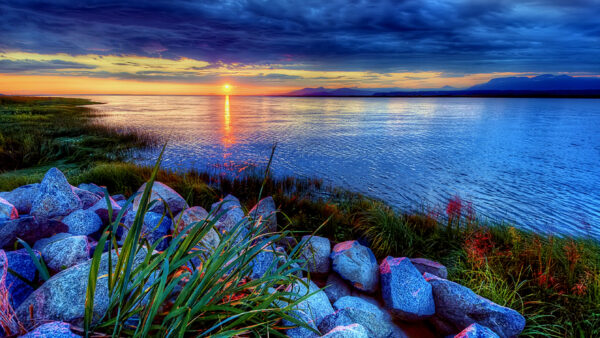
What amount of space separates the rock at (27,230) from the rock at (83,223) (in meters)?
0.40

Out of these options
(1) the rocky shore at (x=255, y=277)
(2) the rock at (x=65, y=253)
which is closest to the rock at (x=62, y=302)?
(1) the rocky shore at (x=255, y=277)

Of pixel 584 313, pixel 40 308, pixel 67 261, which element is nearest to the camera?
pixel 40 308

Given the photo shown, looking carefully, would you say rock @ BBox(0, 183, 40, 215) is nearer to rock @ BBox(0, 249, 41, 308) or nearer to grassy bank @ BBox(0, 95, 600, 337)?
grassy bank @ BBox(0, 95, 600, 337)

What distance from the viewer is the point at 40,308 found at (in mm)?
2180

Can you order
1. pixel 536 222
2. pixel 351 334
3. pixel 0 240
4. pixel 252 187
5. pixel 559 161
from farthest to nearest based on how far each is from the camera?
pixel 559 161, pixel 252 187, pixel 536 222, pixel 0 240, pixel 351 334

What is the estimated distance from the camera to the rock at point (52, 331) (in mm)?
1738

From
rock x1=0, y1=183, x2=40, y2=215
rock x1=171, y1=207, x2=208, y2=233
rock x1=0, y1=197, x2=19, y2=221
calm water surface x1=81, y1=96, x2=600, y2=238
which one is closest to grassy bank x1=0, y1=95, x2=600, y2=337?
rock x1=171, y1=207, x2=208, y2=233

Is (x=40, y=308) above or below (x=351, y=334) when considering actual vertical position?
above

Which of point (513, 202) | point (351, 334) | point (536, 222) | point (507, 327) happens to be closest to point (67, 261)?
point (351, 334)

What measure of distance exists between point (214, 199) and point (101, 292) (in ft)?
21.2

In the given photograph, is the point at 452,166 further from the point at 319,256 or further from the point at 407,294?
the point at 407,294

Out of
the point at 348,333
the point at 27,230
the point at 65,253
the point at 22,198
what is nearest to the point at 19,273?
the point at 65,253

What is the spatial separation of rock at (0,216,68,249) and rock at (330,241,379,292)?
407cm

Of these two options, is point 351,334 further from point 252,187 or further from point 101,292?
point 252,187
